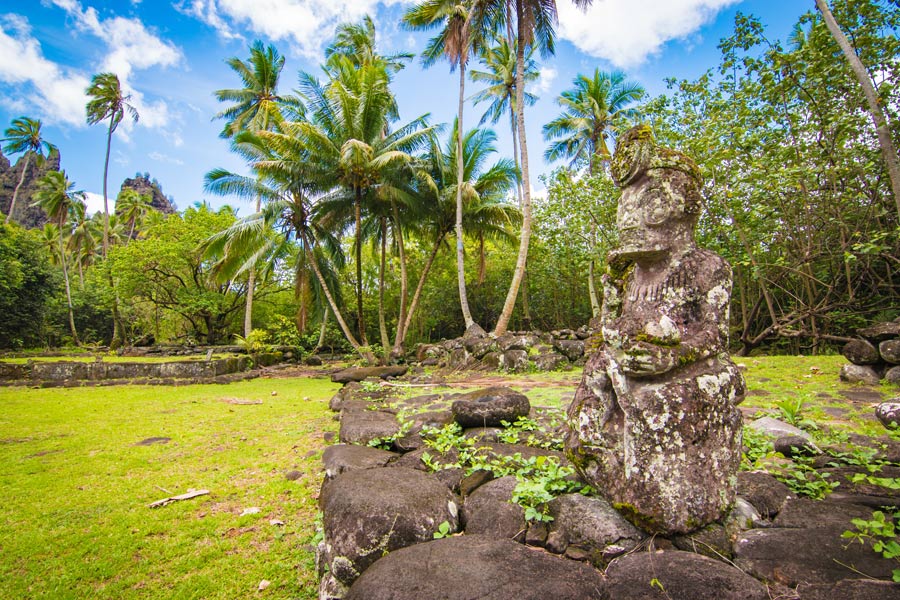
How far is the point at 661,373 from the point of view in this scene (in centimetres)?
223

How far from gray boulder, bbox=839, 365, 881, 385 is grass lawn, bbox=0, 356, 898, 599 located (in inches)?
8.7

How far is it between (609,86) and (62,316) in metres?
38.4

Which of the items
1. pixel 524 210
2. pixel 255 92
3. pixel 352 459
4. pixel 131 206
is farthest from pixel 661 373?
pixel 131 206

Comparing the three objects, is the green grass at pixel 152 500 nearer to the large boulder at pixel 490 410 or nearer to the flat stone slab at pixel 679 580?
the large boulder at pixel 490 410

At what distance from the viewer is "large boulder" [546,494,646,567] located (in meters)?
2.11

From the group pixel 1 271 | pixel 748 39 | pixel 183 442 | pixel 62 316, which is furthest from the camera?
pixel 62 316

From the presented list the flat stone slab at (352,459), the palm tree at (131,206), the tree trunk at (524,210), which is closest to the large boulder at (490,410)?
the flat stone slab at (352,459)

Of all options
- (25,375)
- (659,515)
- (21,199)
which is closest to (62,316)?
(25,375)

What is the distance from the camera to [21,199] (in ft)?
204

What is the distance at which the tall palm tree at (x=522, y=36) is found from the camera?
1313 centimetres

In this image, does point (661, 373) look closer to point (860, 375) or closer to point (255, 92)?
point (860, 375)

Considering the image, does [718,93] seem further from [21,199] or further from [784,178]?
[21,199]

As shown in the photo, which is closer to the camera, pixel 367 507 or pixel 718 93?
pixel 367 507

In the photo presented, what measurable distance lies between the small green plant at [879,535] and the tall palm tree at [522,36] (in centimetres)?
1089
